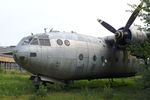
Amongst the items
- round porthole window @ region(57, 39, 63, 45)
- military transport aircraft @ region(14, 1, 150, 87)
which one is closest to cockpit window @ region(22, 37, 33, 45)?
military transport aircraft @ region(14, 1, 150, 87)

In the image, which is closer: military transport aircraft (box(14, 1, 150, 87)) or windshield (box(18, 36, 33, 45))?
military transport aircraft (box(14, 1, 150, 87))

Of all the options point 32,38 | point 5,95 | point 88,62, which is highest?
point 32,38

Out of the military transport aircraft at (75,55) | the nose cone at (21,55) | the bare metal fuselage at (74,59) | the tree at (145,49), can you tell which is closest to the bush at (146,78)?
→ the tree at (145,49)

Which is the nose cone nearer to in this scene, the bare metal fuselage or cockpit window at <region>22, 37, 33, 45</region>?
the bare metal fuselage

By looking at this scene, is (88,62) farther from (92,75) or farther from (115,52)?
(115,52)

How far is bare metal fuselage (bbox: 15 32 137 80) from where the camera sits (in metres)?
23.5

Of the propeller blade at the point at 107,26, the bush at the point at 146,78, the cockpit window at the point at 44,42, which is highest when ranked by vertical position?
the propeller blade at the point at 107,26

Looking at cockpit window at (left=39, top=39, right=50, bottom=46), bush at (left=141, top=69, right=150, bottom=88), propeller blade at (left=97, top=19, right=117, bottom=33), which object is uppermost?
propeller blade at (left=97, top=19, right=117, bottom=33)

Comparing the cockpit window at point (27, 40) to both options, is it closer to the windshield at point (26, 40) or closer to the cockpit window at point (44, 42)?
the windshield at point (26, 40)

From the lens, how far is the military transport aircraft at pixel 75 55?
23578 millimetres

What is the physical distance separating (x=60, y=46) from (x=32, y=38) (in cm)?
201

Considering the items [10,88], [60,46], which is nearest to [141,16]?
[60,46]

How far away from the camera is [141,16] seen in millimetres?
20625

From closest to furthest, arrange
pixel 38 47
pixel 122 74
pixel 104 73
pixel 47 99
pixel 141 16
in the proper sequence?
pixel 47 99 < pixel 141 16 < pixel 38 47 < pixel 104 73 < pixel 122 74
